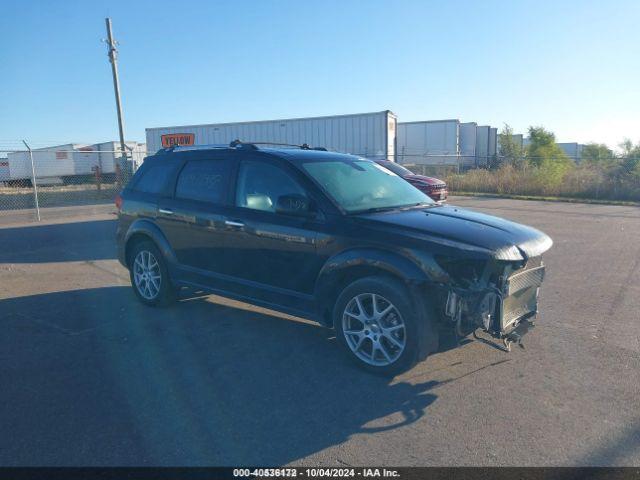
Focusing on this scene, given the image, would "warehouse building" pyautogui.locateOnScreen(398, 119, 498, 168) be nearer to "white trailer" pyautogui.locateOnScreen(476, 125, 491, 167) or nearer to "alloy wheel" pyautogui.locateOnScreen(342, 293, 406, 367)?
"white trailer" pyautogui.locateOnScreen(476, 125, 491, 167)

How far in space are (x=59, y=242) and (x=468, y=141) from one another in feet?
97.6

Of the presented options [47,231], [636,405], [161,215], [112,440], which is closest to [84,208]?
[47,231]

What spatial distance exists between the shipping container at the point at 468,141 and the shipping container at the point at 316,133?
13419 mm

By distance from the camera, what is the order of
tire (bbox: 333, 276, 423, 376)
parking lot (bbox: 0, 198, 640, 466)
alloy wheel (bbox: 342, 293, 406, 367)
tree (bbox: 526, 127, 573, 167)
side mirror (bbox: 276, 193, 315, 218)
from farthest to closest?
tree (bbox: 526, 127, 573, 167), side mirror (bbox: 276, 193, 315, 218), alloy wheel (bbox: 342, 293, 406, 367), tire (bbox: 333, 276, 423, 376), parking lot (bbox: 0, 198, 640, 466)

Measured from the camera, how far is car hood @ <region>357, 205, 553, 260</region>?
13.3ft

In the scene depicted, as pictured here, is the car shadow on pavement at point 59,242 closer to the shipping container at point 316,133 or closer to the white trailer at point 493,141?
the shipping container at point 316,133

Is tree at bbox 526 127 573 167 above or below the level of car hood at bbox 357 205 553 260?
above

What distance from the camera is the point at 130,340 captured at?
17.0ft

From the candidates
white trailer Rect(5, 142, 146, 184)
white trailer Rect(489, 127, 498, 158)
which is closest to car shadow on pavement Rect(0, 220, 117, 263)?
white trailer Rect(5, 142, 146, 184)

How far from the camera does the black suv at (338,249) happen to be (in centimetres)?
408

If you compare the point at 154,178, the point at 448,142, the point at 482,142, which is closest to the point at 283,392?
the point at 154,178

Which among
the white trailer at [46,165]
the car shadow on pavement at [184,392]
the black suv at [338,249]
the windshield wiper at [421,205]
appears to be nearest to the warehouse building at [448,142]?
the white trailer at [46,165]

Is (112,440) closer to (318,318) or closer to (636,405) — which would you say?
(318,318)

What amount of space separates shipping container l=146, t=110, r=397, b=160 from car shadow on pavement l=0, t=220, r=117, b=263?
10.6m
